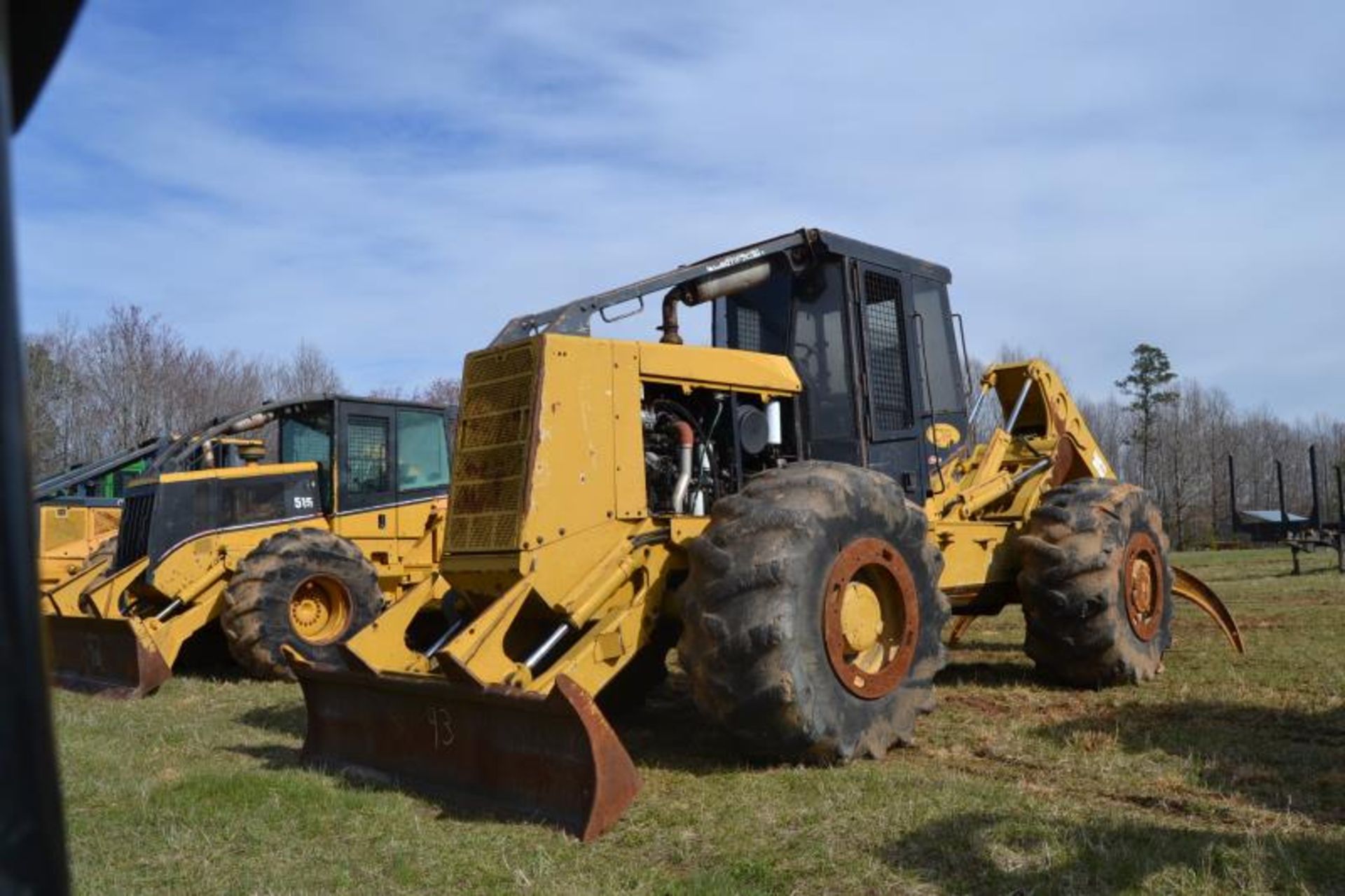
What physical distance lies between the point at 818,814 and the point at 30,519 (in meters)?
4.69

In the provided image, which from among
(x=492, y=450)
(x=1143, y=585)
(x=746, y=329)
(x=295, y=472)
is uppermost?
(x=746, y=329)

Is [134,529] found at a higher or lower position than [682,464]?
lower

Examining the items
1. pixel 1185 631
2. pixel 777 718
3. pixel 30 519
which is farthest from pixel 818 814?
pixel 1185 631

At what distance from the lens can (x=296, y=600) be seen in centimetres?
1170

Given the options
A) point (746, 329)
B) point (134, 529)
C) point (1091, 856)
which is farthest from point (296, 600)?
point (1091, 856)

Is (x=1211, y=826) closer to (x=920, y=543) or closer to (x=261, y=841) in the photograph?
(x=920, y=543)

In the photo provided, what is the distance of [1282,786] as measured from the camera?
5.63m

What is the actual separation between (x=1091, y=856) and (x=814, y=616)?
6.81 ft

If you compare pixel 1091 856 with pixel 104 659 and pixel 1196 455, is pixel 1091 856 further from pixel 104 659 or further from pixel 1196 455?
pixel 1196 455

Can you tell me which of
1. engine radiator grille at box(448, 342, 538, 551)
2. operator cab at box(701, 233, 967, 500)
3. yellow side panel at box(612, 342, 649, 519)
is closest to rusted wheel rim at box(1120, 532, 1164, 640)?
operator cab at box(701, 233, 967, 500)

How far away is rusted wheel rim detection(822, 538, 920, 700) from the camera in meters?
6.50

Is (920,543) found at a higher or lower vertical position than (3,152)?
lower

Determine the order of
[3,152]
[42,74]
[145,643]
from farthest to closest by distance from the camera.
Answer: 1. [145,643]
2. [42,74]
3. [3,152]

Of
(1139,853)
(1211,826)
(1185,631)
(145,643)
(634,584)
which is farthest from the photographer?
(1185,631)
